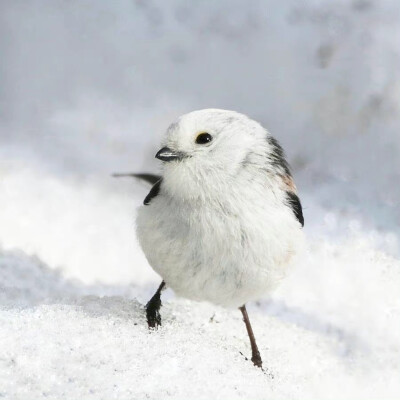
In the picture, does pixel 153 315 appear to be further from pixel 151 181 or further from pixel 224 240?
pixel 151 181

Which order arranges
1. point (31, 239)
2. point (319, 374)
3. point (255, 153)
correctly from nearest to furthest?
point (255, 153)
point (319, 374)
point (31, 239)

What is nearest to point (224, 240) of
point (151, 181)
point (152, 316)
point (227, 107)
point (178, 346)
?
point (178, 346)

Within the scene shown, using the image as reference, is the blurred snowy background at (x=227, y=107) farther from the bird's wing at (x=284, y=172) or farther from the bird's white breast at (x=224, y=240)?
the bird's wing at (x=284, y=172)

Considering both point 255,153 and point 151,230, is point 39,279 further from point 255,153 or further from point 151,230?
point 255,153

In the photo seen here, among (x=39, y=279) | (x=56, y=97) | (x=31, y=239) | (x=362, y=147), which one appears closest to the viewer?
(x=39, y=279)

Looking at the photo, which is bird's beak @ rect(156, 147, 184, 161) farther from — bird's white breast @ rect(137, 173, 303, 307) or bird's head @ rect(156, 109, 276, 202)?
bird's white breast @ rect(137, 173, 303, 307)

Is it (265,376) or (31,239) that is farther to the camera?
(31,239)

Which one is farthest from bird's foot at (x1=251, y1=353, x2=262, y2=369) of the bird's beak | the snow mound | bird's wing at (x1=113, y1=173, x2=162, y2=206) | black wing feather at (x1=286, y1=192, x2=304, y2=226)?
the bird's beak

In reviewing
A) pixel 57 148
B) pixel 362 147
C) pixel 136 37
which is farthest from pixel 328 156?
pixel 57 148
